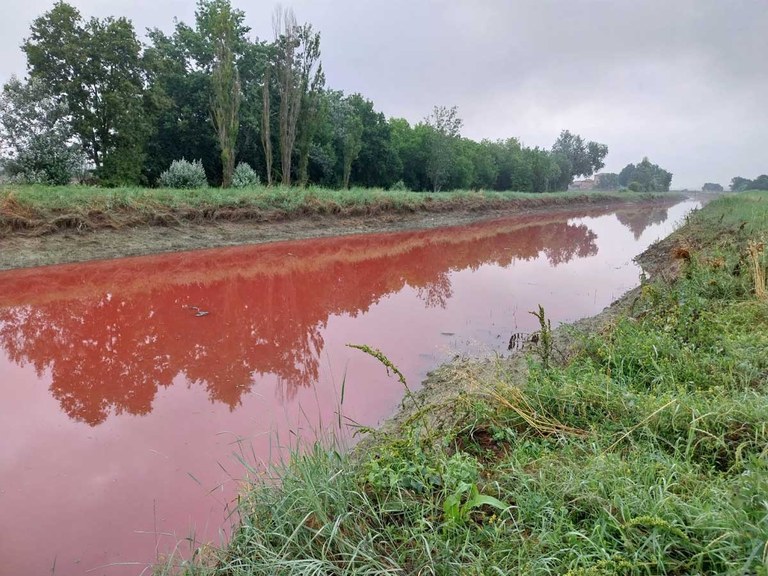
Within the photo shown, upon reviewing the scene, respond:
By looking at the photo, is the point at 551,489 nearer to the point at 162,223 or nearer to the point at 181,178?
the point at 162,223

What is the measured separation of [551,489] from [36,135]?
754 inches

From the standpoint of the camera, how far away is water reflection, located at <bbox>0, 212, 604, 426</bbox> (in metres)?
4.62

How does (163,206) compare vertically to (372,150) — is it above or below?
below

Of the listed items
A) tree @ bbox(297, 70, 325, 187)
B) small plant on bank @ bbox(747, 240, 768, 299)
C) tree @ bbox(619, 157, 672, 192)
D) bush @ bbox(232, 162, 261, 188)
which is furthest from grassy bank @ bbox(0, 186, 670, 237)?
tree @ bbox(619, 157, 672, 192)

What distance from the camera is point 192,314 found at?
6695 millimetres

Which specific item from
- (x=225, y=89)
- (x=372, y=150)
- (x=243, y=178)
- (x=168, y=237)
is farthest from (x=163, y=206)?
(x=372, y=150)

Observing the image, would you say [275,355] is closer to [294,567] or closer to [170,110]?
[294,567]

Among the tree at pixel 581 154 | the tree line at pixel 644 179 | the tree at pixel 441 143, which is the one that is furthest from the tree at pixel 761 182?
the tree at pixel 441 143

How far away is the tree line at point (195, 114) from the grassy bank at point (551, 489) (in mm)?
16974

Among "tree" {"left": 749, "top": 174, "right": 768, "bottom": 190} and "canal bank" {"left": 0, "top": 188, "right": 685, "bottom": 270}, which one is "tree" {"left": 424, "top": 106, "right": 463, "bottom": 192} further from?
"tree" {"left": 749, "top": 174, "right": 768, "bottom": 190}

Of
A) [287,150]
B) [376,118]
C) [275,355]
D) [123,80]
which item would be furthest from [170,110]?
[275,355]

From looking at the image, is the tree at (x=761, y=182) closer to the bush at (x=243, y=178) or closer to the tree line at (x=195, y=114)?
the tree line at (x=195, y=114)

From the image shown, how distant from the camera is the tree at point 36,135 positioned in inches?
576

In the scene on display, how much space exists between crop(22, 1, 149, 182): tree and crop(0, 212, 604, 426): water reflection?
9.99 meters
